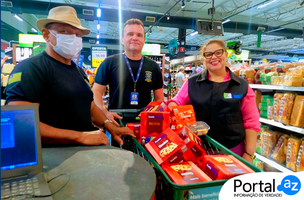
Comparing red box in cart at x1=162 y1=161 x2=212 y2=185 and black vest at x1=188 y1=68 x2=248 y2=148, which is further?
black vest at x1=188 y1=68 x2=248 y2=148

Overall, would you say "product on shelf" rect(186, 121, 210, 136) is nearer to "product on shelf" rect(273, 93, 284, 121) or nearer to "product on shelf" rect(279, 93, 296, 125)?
"product on shelf" rect(279, 93, 296, 125)

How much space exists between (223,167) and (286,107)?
2.46m

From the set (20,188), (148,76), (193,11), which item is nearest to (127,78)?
(148,76)

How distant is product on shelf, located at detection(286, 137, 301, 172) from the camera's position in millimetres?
2861

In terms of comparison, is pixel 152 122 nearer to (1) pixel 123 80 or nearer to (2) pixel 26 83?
(2) pixel 26 83

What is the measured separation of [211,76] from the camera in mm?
2016

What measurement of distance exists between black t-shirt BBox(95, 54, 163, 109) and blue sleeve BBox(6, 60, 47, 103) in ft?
3.77

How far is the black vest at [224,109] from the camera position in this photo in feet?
6.13

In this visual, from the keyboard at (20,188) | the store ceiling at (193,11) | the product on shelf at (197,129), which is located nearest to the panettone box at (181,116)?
the product on shelf at (197,129)

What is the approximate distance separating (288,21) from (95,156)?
18576 mm

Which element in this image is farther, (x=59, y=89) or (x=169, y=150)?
(x=59, y=89)

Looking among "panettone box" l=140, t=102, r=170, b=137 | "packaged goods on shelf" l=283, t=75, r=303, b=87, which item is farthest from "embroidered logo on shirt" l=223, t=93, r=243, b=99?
"packaged goods on shelf" l=283, t=75, r=303, b=87

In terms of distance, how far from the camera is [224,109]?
187 centimetres

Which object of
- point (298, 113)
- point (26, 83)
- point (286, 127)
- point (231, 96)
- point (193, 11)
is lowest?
point (286, 127)
